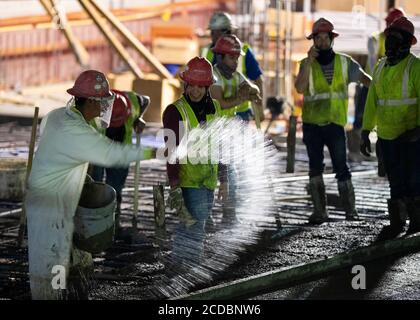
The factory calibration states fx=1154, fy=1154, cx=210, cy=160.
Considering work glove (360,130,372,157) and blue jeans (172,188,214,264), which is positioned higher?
work glove (360,130,372,157)

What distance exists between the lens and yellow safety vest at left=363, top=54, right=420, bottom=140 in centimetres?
1102

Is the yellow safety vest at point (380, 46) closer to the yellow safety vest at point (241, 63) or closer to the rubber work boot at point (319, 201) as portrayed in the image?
the yellow safety vest at point (241, 63)

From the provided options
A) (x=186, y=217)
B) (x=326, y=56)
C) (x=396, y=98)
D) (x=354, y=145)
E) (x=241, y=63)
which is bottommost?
(x=354, y=145)

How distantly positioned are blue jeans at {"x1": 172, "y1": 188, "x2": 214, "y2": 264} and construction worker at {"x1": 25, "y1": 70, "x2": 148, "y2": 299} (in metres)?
1.37

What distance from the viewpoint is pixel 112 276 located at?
9.62 m

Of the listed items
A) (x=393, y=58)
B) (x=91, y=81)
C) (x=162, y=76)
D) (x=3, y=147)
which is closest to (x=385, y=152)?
(x=393, y=58)

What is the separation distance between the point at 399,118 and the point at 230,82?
1.78m

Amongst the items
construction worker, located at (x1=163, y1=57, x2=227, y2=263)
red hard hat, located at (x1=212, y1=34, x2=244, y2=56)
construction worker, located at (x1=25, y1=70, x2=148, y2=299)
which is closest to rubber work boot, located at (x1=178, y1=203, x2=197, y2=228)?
construction worker, located at (x1=163, y1=57, x2=227, y2=263)

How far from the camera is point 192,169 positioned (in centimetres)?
935

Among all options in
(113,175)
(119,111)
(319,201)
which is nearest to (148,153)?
(119,111)

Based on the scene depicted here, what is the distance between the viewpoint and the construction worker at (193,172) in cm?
931

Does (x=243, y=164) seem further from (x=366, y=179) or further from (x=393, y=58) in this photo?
(x=366, y=179)

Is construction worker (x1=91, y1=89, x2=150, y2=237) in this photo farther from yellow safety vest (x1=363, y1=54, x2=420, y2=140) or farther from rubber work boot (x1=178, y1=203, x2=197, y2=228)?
yellow safety vest (x1=363, y1=54, x2=420, y2=140)

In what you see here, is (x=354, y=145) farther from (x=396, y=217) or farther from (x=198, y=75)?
(x=198, y=75)
